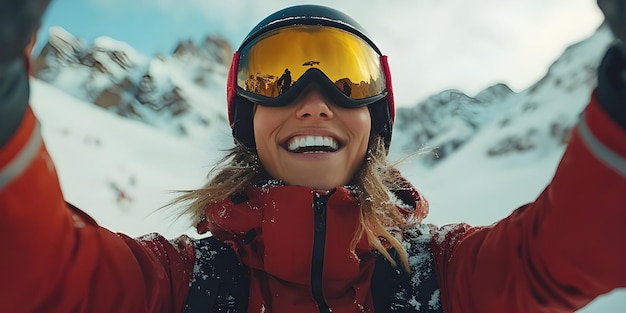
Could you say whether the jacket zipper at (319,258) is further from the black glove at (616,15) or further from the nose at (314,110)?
the black glove at (616,15)

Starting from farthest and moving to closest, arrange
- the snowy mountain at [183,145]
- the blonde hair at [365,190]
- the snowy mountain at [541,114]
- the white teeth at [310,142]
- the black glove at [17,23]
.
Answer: the snowy mountain at [541,114] < the snowy mountain at [183,145] < the white teeth at [310,142] < the blonde hair at [365,190] < the black glove at [17,23]

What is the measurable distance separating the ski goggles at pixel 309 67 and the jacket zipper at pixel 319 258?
48 cm

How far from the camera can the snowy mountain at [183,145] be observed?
7.83m

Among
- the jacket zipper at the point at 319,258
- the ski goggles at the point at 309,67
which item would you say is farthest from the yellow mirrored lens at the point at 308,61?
the jacket zipper at the point at 319,258

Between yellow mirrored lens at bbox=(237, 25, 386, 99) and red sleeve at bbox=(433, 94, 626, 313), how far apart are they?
2.53 feet

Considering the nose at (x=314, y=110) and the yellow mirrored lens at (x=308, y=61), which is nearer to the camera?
the nose at (x=314, y=110)

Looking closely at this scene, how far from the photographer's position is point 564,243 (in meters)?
1.04

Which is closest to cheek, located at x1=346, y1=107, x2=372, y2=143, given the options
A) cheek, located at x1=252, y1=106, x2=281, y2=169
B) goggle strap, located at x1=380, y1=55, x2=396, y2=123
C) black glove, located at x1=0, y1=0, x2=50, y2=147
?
cheek, located at x1=252, y1=106, x2=281, y2=169

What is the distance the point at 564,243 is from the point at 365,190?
0.79 metres

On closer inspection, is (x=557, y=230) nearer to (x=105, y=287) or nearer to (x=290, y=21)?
(x=105, y=287)

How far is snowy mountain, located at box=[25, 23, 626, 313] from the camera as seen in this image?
7.83 metres

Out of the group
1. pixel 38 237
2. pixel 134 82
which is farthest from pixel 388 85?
pixel 134 82

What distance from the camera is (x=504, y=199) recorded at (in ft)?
35.6

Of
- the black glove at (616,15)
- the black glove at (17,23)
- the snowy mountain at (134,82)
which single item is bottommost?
the snowy mountain at (134,82)
